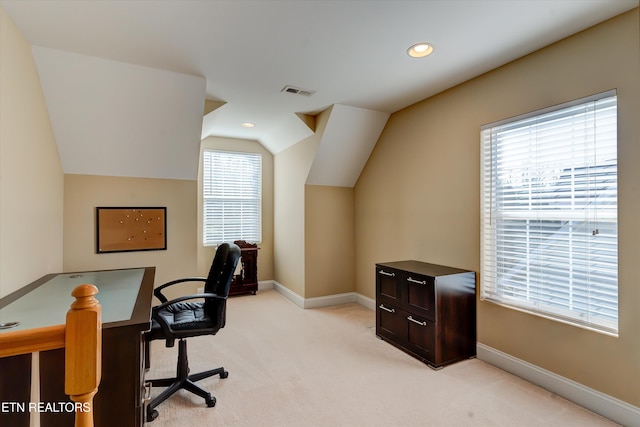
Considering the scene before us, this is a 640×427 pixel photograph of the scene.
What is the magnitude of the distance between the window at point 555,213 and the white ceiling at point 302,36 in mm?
617

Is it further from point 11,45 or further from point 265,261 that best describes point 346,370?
point 11,45

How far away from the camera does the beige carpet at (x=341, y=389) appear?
6.56 ft

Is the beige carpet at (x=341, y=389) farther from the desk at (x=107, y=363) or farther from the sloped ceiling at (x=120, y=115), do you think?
the sloped ceiling at (x=120, y=115)

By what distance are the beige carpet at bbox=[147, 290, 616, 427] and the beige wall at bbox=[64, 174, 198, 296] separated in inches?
36.0

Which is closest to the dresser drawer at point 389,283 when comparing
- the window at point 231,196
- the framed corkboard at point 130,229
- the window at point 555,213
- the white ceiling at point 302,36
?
the window at point 555,213

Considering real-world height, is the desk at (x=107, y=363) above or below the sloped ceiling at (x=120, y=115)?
below

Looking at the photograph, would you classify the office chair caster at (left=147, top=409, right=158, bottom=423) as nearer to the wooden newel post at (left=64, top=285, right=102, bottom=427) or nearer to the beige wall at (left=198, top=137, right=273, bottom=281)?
the wooden newel post at (left=64, top=285, right=102, bottom=427)

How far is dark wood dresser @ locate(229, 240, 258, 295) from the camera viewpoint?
4.86 metres

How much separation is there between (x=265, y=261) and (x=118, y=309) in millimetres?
3706

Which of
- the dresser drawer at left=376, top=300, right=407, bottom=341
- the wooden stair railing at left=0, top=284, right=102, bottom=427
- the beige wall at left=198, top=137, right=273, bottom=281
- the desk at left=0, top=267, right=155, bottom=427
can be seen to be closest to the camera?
the wooden stair railing at left=0, top=284, right=102, bottom=427

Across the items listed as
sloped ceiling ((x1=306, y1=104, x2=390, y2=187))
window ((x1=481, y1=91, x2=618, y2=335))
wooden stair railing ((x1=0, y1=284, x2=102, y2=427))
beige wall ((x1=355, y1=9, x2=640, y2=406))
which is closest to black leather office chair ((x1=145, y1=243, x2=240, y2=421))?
wooden stair railing ((x1=0, y1=284, x2=102, y2=427))

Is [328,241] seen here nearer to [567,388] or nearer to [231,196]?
[231,196]

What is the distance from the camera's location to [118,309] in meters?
1.67

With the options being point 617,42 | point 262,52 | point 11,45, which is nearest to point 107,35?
point 11,45
